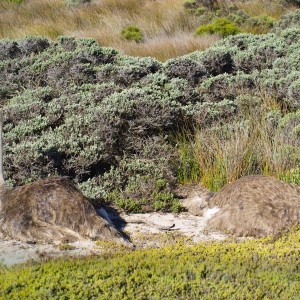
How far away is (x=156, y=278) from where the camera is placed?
5754 millimetres

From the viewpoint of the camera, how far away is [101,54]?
12.8m

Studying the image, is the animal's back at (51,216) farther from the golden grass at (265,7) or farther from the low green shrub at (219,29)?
the golden grass at (265,7)

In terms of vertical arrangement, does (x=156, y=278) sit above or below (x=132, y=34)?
above

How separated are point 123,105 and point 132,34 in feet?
25.6

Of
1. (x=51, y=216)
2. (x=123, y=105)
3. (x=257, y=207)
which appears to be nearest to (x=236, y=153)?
(x=257, y=207)

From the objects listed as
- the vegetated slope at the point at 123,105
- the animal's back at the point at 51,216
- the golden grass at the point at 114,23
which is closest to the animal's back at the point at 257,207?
the vegetated slope at the point at 123,105

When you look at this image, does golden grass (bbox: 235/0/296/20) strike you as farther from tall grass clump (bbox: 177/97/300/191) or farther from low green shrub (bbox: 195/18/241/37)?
tall grass clump (bbox: 177/97/300/191)

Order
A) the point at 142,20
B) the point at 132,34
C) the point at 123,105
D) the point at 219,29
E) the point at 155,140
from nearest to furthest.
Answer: the point at 155,140 → the point at 123,105 → the point at 132,34 → the point at 219,29 → the point at 142,20

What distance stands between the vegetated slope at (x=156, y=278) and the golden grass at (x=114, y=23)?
963 centimetres

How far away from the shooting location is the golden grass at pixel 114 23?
16.4 m

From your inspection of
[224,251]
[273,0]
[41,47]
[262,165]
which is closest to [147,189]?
[262,165]

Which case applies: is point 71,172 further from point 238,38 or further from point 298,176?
point 238,38

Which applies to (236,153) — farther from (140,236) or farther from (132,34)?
(132,34)

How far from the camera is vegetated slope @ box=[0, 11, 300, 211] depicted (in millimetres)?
9188
